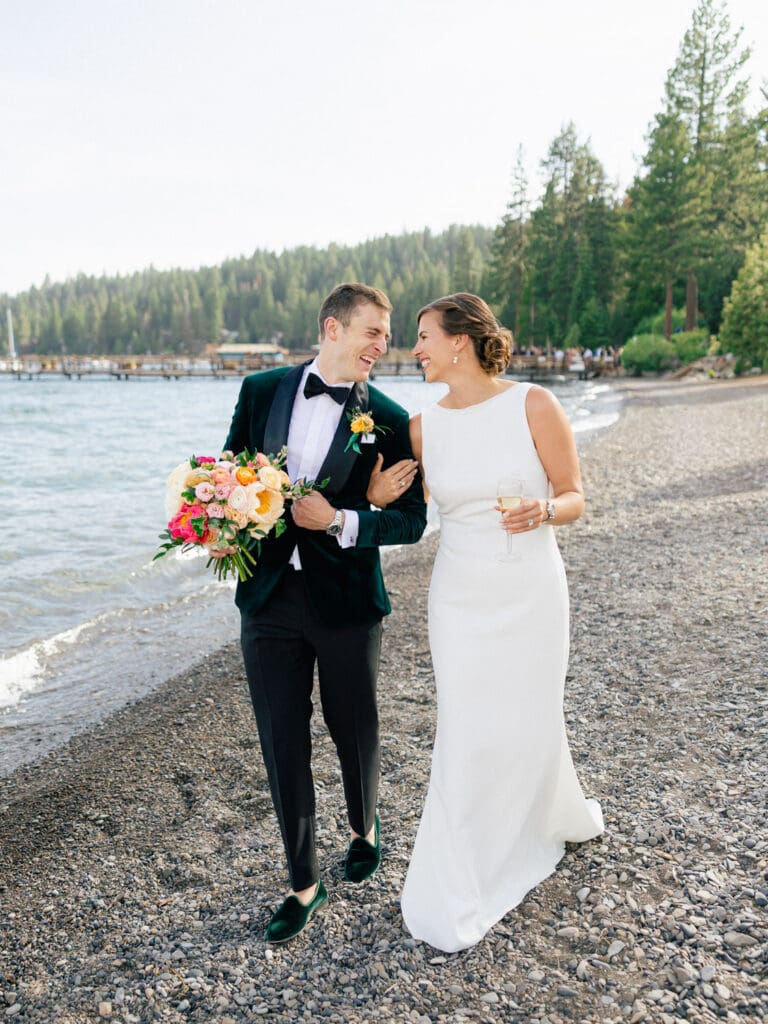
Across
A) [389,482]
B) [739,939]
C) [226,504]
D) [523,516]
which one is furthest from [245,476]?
[739,939]

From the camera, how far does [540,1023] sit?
273 cm

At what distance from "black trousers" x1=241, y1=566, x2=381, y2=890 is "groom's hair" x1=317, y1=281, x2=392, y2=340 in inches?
39.0

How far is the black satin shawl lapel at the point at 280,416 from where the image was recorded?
3.21 meters

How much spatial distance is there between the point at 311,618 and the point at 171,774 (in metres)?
2.64

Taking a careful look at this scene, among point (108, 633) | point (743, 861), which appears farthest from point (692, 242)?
point (743, 861)

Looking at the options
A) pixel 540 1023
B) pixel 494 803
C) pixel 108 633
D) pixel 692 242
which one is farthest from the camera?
pixel 692 242

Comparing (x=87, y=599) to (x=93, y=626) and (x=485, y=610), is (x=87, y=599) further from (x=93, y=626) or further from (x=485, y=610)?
(x=485, y=610)

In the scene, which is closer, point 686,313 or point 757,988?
point 757,988

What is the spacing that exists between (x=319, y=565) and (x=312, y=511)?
255 mm

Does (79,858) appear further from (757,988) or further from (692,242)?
(692,242)

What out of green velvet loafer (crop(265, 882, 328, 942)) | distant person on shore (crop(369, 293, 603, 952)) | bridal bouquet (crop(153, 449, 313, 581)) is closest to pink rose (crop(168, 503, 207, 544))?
bridal bouquet (crop(153, 449, 313, 581))

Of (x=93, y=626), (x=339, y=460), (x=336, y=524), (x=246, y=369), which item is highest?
(x=339, y=460)

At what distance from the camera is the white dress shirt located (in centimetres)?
326

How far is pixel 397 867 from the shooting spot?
3.78m
